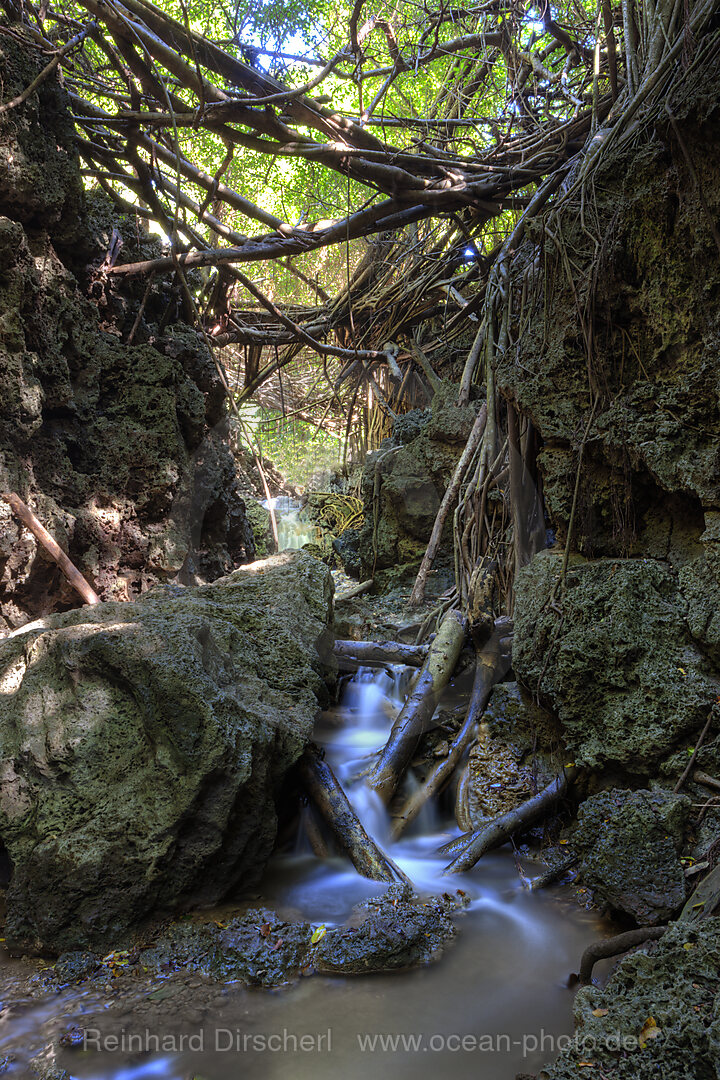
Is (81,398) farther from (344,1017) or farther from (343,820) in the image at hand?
(344,1017)

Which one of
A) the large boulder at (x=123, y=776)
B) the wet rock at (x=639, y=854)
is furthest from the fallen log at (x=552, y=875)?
the large boulder at (x=123, y=776)

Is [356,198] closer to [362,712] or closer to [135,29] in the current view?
[135,29]

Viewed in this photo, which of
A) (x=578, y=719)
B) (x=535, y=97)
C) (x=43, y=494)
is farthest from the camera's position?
(x=535, y=97)

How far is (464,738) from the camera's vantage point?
4.11m

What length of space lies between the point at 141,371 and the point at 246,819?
3.44 meters

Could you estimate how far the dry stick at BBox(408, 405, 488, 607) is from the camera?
20.4 feet

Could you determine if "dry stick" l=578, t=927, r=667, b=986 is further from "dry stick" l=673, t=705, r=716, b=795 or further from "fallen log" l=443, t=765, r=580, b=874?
"fallen log" l=443, t=765, r=580, b=874

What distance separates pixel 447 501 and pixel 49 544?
4026 millimetres

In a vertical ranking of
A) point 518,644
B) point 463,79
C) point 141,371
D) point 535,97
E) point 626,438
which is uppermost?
point 463,79

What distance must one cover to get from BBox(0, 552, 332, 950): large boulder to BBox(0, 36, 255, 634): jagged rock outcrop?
46.4 inches

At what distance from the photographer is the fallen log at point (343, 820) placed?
3.18 metres

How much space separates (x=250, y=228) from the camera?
31.1 feet

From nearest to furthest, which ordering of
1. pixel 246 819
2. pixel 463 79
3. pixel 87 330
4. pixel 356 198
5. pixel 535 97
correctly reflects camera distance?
pixel 246 819 → pixel 87 330 → pixel 535 97 → pixel 463 79 → pixel 356 198

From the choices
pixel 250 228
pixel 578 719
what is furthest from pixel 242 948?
pixel 250 228
